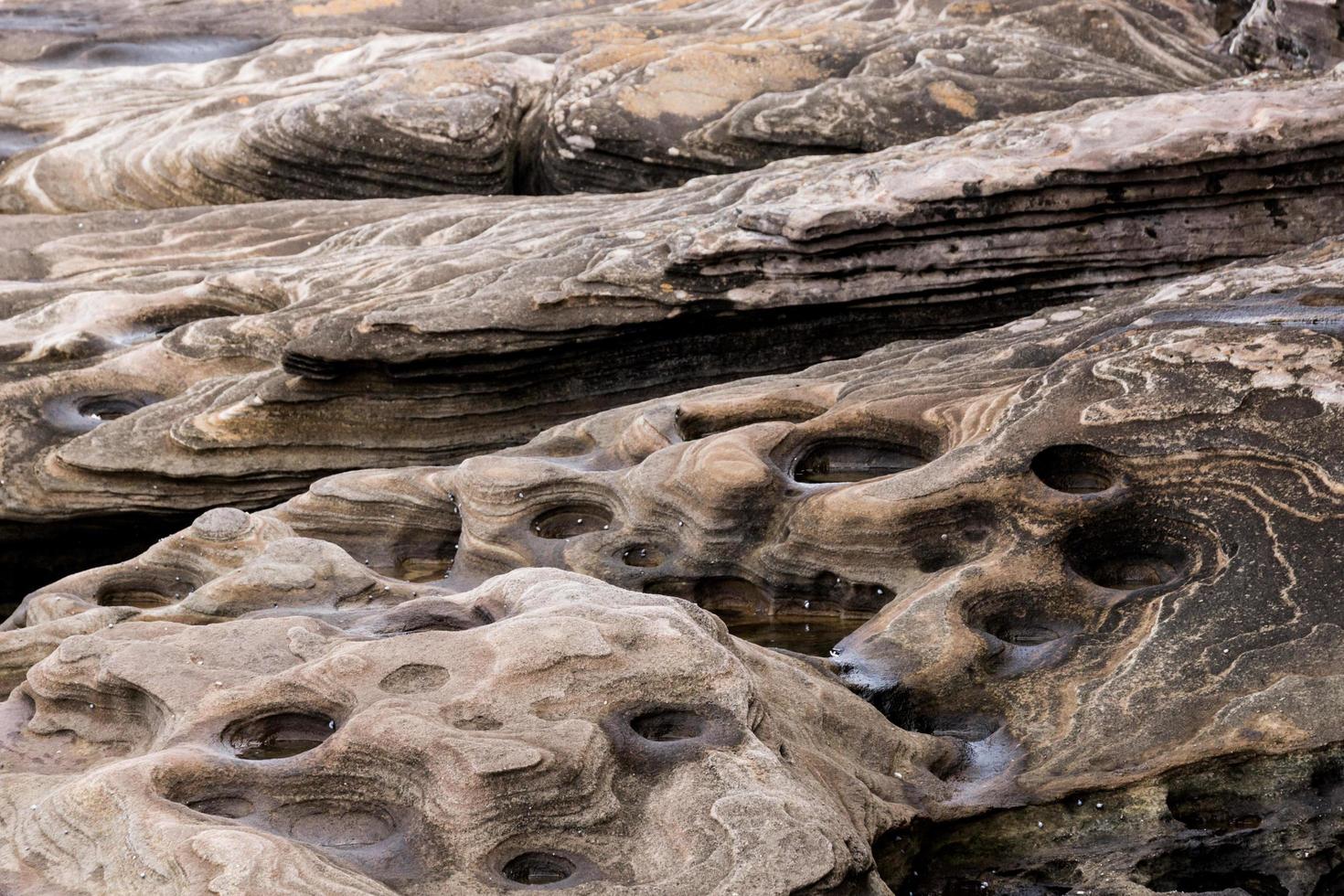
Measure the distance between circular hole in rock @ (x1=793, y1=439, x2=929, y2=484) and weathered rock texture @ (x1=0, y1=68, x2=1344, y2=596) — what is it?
1.60m

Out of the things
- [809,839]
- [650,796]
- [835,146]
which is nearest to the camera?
[809,839]

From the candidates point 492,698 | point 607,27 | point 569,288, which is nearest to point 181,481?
point 569,288

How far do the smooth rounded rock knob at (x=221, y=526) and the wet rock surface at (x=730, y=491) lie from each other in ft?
0.05

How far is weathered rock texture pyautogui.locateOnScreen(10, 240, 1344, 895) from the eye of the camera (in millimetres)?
3410

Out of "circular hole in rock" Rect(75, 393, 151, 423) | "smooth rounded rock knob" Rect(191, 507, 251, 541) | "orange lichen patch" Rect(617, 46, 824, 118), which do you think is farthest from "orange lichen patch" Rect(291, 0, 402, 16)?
"smooth rounded rock knob" Rect(191, 507, 251, 541)

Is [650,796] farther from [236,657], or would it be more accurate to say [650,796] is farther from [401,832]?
[236,657]

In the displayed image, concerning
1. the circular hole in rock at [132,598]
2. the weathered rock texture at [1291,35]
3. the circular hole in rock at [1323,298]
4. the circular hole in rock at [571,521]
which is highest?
the weathered rock texture at [1291,35]

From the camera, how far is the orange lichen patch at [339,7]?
13.9 meters

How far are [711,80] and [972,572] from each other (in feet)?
17.8

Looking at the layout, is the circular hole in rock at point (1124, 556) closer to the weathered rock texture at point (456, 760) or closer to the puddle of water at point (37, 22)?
the weathered rock texture at point (456, 760)

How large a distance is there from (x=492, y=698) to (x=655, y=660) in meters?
0.36

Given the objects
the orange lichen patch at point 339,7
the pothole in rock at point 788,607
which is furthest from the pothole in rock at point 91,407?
the orange lichen patch at point 339,7

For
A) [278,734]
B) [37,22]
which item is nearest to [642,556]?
[278,734]

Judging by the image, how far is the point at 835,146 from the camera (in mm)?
8562
